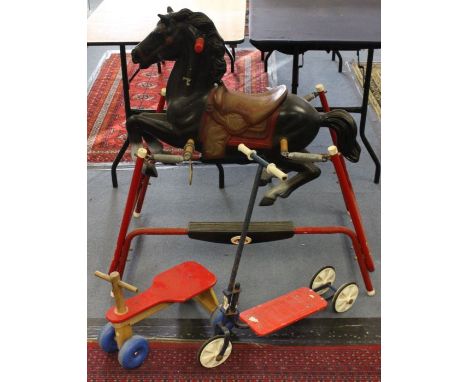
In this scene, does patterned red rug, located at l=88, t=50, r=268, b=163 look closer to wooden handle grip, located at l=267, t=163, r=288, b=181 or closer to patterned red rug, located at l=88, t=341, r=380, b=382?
patterned red rug, located at l=88, t=341, r=380, b=382

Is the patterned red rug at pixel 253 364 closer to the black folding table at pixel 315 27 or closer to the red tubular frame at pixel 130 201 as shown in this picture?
the red tubular frame at pixel 130 201

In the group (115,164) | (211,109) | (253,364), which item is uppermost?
(211,109)

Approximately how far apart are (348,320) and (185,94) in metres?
1.10

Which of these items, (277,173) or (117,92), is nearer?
(277,173)

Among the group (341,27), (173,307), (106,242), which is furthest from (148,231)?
(341,27)

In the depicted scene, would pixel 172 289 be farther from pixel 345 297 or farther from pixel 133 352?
pixel 345 297

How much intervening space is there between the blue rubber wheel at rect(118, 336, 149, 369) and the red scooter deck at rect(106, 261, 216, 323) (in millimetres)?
94

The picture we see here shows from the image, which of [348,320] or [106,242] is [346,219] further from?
[106,242]

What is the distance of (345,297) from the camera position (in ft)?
6.89

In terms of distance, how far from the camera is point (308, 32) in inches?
103

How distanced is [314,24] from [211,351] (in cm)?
174

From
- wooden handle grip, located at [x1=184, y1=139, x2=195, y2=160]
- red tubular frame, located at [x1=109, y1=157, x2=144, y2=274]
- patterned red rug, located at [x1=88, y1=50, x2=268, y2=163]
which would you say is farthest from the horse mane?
patterned red rug, located at [x1=88, y1=50, x2=268, y2=163]

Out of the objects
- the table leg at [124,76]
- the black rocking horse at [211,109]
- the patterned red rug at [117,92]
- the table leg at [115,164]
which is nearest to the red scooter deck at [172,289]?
the black rocking horse at [211,109]

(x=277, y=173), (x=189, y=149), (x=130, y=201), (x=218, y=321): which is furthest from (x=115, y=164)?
(x=277, y=173)
